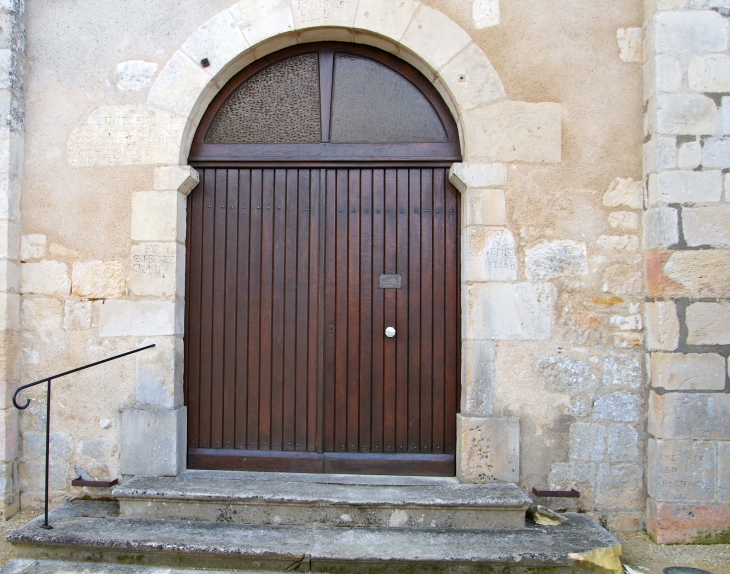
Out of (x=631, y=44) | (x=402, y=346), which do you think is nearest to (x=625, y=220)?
(x=631, y=44)

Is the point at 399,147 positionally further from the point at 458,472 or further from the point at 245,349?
the point at 458,472

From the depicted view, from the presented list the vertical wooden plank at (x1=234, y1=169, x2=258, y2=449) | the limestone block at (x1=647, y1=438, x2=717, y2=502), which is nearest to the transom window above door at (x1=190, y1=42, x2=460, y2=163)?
the vertical wooden plank at (x1=234, y1=169, x2=258, y2=449)

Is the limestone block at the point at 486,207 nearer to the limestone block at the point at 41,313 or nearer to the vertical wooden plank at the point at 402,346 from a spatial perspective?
the vertical wooden plank at the point at 402,346

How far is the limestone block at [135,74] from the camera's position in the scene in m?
3.88

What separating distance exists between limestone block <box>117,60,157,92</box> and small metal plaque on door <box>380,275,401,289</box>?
198 cm

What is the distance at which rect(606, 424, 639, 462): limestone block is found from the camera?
363cm

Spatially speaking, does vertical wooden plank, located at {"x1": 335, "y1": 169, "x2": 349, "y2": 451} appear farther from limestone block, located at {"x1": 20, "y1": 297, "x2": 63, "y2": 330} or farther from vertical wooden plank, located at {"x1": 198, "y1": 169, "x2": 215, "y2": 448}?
limestone block, located at {"x1": 20, "y1": 297, "x2": 63, "y2": 330}

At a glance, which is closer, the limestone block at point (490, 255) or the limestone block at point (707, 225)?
the limestone block at point (707, 225)

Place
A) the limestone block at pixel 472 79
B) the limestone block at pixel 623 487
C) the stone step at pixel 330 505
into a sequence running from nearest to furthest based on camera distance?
the stone step at pixel 330 505 < the limestone block at pixel 623 487 < the limestone block at pixel 472 79

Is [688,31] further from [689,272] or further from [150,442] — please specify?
[150,442]

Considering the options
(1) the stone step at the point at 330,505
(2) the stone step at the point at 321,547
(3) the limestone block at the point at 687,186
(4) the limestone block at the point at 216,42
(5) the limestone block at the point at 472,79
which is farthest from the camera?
(4) the limestone block at the point at 216,42

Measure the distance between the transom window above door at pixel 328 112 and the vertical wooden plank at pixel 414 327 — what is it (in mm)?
467

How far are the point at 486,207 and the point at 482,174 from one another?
208 millimetres

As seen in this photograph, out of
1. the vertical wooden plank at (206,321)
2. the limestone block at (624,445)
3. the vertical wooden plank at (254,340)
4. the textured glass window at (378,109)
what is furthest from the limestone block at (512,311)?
the vertical wooden plank at (206,321)
